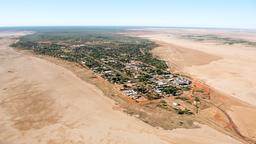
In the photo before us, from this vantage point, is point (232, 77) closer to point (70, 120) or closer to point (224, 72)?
point (224, 72)

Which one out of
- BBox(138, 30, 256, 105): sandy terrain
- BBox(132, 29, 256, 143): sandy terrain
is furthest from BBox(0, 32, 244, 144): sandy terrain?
BBox(138, 30, 256, 105): sandy terrain

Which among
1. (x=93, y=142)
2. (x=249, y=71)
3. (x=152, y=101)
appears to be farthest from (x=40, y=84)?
(x=249, y=71)

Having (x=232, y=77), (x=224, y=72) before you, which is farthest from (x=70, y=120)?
(x=224, y=72)

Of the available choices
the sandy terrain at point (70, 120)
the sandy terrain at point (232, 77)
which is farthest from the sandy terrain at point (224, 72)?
the sandy terrain at point (70, 120)

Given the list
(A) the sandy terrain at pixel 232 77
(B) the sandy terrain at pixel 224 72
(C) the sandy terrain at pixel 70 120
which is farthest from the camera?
(B) the sandy terrain at pixel 224 72

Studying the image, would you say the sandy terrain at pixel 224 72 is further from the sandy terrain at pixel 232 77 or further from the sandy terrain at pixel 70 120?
the sandy terrain at pixel 70 120

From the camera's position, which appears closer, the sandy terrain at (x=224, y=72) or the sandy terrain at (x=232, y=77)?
the sandy terrain at (x=232, y=77)

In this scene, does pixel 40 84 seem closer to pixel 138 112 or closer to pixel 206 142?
pixel 138 112

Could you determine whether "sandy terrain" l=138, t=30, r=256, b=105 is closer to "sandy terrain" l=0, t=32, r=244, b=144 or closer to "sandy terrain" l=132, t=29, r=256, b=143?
"sandy terrain" l=132, t=29, r=256, b=143

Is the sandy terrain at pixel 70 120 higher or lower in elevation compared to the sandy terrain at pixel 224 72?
higher
